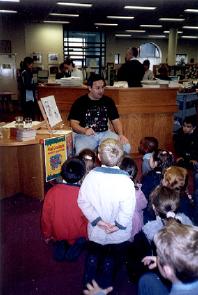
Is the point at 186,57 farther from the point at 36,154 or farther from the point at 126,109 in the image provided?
the point at 36,154

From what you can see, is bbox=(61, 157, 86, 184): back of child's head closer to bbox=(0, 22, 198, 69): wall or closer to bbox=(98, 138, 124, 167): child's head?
bbox=(98, 138, 124, 167): child's head

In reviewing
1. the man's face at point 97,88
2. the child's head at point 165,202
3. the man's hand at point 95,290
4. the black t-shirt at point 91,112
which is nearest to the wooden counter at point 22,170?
the black t-shirt at point 91,112

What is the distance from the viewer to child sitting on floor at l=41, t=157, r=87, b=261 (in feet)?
7.16

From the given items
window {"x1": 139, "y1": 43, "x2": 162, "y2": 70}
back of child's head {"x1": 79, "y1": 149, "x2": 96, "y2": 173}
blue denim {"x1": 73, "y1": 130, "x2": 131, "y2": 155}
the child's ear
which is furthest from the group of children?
window {"x1": 139, "y1": 43, "x2": 162, "y2": 70}

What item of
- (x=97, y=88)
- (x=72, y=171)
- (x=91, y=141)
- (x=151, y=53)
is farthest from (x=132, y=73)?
(x=151, y=53)

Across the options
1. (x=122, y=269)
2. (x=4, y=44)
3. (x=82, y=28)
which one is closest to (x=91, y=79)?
(x=122, y=269)

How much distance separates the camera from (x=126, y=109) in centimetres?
478

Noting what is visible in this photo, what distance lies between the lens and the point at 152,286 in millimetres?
1474

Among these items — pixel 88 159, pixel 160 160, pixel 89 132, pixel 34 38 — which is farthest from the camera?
pixel 34 38

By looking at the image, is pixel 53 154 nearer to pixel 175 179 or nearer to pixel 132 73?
pixel 175 179

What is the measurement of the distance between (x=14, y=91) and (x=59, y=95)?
7.18 metres

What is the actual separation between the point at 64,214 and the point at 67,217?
1.3 inches

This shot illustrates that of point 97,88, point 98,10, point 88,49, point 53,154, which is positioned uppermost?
point 98,10

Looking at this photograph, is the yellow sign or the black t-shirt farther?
the black t-shirt
